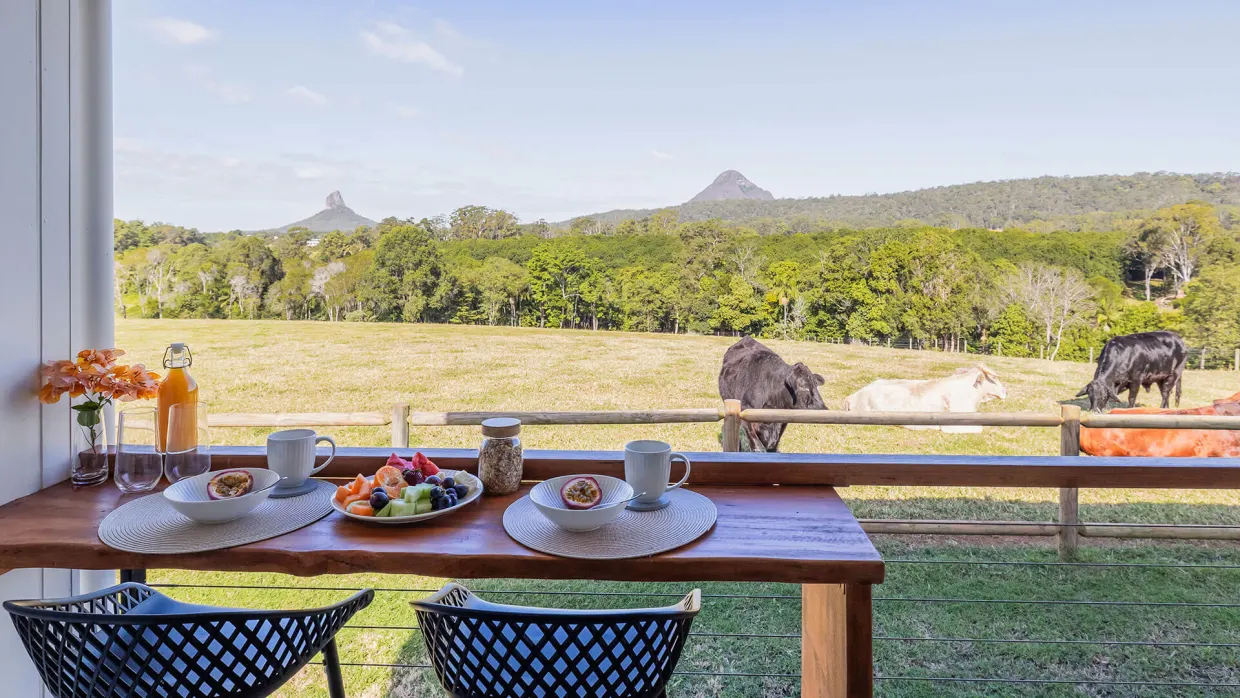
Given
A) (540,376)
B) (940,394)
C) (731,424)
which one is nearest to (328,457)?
(731,424)

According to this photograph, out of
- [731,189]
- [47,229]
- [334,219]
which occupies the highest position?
[731,189]

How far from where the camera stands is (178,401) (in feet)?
4.30

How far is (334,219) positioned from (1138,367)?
836 centimetres

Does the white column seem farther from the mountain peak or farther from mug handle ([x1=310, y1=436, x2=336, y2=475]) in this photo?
the mountain peak

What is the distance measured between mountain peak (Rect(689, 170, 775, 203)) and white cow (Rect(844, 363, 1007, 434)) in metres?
2.76

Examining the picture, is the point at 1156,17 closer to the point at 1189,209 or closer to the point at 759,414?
the point at 1189,209

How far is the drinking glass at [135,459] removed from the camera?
3.97ft

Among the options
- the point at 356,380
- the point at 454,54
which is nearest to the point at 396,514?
the point at 356,380

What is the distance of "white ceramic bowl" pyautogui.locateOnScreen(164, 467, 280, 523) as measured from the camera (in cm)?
100

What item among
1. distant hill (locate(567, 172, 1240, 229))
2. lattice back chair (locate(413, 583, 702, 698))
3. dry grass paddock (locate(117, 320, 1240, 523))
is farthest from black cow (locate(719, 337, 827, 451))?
lattice back chair (locate(413, 583, 702, 698))

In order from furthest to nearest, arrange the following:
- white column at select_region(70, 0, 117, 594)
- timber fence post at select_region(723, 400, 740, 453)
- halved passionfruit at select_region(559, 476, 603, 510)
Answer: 1. timber fence post at select_region(723, 400, 740, 453)
2. white column at select_region(70, 0, 117, 594)
3. halved passionfruit at select_region(559, 476, 603, 510)

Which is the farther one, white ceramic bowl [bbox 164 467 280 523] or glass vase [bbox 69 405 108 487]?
glass vase [bbox 69 405 108 487]

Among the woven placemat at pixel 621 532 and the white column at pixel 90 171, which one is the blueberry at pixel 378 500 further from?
the white column at pixel 90 171

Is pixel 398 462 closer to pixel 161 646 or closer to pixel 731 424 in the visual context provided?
pixel 161 646
